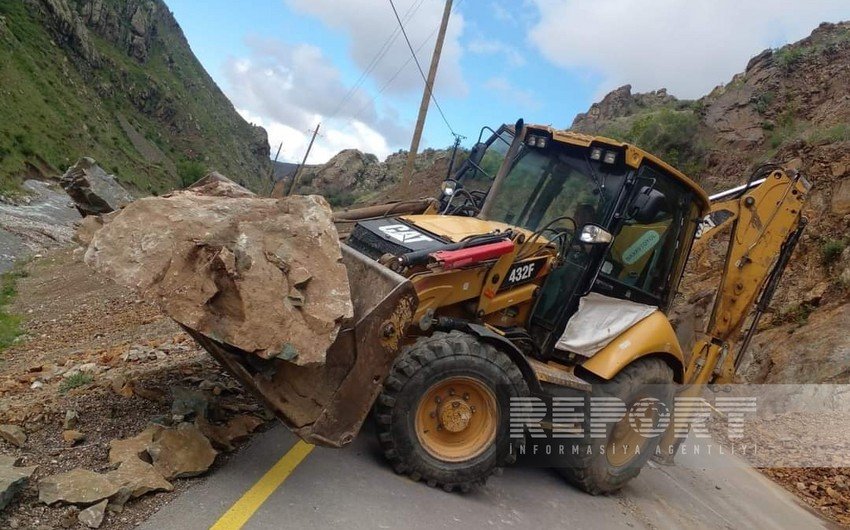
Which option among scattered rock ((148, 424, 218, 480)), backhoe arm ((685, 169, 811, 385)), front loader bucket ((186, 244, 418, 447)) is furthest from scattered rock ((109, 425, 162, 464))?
backhoe arm ((685, 169, 811, 385))

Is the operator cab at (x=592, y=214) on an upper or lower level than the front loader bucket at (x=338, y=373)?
upper

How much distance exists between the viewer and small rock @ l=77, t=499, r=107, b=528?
3361 mm

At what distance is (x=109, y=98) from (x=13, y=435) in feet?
272

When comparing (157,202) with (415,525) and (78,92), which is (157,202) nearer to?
(415,525)

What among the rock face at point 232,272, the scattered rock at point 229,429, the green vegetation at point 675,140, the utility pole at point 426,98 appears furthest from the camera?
the green vegetation at point 675,140

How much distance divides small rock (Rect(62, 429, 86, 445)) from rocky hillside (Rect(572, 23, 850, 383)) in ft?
23.0

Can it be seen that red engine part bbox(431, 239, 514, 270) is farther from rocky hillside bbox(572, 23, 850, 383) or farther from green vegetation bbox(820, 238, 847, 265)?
green vegetation bbox(820, 238, 847, 265)

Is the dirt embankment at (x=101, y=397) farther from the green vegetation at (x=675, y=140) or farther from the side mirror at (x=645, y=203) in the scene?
the green vegetation at (x=675, y=140)

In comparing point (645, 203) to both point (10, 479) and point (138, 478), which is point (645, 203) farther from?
point (10, 479)

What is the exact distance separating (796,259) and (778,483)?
6324 millimetres

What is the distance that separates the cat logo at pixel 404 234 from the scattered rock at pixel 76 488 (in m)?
2.72

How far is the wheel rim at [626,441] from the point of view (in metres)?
6.07

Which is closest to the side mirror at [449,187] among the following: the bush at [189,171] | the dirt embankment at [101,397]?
the dirt embankment at [101,397]

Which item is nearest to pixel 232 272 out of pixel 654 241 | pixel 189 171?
pixel 654 241
